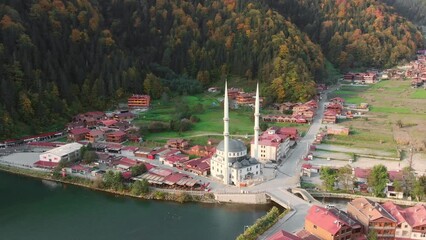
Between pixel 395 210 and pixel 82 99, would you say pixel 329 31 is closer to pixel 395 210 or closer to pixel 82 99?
pixel 82 99

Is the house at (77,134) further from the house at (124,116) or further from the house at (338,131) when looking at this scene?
the house at (338,131)

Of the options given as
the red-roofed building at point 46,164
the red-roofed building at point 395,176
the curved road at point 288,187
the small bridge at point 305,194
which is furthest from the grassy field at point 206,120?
the red-roofed building at point 395,176

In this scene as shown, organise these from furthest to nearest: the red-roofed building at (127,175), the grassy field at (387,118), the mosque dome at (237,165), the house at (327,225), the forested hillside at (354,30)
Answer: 1. the forested hillside at (354,30)
2. the grassy field at (387,118)
3. the red-roofed building at (127,175)
4. the mosque dome at (237,165)
5. the house at (327,225)

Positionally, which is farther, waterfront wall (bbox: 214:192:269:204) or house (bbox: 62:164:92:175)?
house (bbox: 62:164:92:175)

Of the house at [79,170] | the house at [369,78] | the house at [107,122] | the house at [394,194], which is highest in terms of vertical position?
the house at [369,78]

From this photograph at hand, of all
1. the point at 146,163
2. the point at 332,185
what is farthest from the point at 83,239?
the point at 332,185

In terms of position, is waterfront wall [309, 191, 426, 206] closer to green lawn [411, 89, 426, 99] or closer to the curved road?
the curved road

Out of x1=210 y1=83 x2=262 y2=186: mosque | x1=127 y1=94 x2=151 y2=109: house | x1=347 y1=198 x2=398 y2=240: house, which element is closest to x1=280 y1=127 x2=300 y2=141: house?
x1=210 y1=83 x2=262 y2=186: mosque
